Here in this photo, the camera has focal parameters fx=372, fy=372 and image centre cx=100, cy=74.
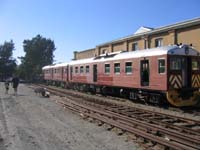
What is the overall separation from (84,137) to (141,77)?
1063cm

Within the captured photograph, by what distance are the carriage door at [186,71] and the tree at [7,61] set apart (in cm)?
7163

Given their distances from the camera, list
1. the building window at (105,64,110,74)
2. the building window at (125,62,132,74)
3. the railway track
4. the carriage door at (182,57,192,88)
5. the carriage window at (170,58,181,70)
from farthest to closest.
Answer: the building window at (105,64,110,74)
the building window at (125,62,132,74)
the carriage door at (182,57,192,88)
the carriage window at (170,58,181,70)
the railway track

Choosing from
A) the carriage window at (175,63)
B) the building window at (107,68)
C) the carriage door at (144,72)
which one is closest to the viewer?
the carriage window at (175,63)

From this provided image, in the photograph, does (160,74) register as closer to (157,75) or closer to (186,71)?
(157,75)

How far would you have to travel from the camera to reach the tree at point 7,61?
290 feet

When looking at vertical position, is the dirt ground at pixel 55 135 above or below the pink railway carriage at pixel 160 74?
below

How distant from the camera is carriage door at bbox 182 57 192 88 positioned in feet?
64.9

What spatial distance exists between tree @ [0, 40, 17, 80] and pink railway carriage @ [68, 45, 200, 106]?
66.5 metres

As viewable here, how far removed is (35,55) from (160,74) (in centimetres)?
7787

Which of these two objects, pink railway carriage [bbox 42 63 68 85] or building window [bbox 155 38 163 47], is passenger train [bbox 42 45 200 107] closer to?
building window [bbox 155 38 163 47]

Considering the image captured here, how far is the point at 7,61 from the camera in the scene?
3664 inches

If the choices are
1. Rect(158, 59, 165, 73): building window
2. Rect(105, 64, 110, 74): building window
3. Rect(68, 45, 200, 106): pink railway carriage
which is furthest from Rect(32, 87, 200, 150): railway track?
Rect(105, 64, 110, 74): building window

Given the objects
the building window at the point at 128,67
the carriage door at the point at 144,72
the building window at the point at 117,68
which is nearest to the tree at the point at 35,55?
the building window at the point at 117,68

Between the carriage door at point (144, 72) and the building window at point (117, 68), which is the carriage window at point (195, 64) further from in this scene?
the building window at point (117, 68)
